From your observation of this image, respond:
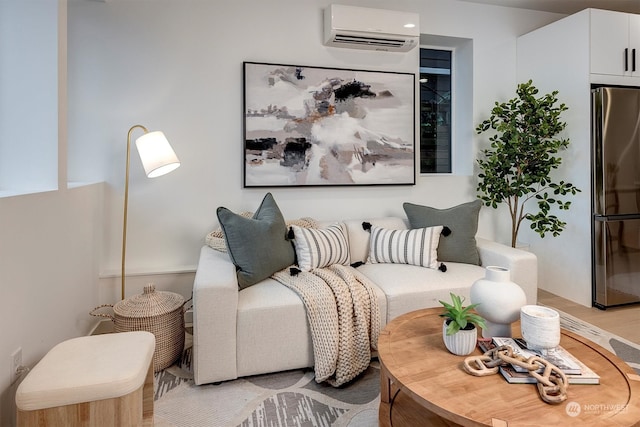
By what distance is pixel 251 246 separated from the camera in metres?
2.30

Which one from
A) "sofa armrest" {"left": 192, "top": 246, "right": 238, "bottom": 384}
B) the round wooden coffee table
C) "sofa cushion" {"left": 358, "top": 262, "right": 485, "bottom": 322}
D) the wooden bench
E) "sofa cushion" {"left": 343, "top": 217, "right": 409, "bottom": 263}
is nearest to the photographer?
the round wooden coffee table

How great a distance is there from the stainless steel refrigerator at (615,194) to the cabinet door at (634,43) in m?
0.21

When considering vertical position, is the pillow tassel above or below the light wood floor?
above

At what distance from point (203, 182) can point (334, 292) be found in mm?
1409

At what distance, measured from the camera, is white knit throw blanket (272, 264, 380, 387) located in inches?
81.4

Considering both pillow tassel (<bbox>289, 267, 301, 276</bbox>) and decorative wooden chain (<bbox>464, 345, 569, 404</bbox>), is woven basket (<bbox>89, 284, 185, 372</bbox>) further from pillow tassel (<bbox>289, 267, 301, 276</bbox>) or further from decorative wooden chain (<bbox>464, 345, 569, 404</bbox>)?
decorative wooden chain (<bbox>464, 345, 569, 404</bbox>)

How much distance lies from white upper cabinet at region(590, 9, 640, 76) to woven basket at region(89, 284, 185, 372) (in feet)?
11.4

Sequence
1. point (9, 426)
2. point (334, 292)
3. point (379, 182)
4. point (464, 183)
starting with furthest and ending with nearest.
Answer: point (464, 183), point (379, 182), point (334, 292), point (9, 426)

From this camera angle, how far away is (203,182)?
298 centimetres

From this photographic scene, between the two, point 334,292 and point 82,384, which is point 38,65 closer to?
point 82,384

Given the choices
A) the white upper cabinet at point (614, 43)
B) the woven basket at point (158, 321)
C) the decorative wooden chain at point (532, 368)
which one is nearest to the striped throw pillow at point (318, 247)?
the woven basket at point (158, 321)

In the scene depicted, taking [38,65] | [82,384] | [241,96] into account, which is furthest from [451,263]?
[38,65]

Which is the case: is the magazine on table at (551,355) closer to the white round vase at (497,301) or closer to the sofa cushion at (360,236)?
the white round vase at (497,301)

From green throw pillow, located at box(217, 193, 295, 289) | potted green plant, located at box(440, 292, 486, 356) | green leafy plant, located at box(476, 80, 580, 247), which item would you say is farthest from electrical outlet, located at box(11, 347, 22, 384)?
green leafy plant, located at box(476, 80, 580, 247)
